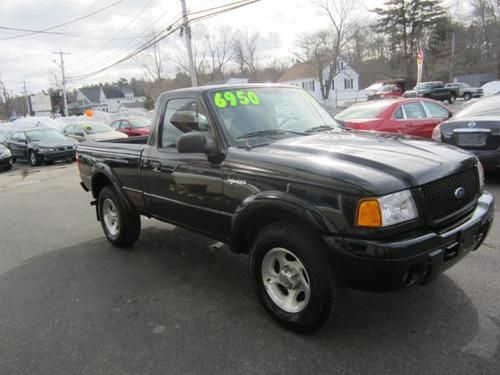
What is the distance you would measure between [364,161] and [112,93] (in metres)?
101

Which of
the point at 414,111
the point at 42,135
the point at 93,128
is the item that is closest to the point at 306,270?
the point at 414,111

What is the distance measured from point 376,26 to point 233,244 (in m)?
56.1

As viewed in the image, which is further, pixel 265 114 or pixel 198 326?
pixel 265 114

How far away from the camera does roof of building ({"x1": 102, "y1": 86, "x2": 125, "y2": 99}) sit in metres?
95.5

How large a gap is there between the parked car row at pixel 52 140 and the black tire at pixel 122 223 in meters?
10.2

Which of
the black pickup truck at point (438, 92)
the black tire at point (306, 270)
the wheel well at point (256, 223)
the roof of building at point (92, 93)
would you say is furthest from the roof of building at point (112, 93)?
the black tire at point (306, 270)

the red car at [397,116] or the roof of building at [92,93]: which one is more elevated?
the roof of building at [92,93]

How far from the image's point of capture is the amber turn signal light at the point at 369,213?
99.4 inches

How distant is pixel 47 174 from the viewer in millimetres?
14000

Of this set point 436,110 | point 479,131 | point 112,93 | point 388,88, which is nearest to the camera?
point 479,131

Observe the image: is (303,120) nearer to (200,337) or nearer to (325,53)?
(200,337)

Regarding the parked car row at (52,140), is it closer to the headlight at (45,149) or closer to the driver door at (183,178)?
the headlight at (45,149)

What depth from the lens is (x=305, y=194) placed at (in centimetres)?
278

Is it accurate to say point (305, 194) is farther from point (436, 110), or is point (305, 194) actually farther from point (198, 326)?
point (436, 110)
